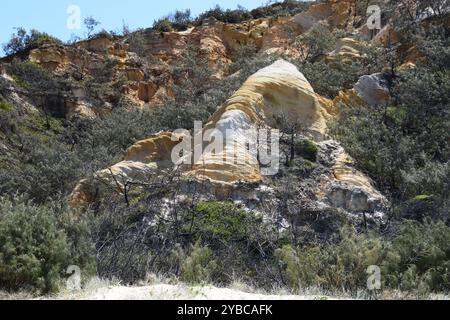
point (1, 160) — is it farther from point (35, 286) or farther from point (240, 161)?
point (35, 286)

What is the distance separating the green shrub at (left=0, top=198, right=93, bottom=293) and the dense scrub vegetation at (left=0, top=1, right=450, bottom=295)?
0.05 feet

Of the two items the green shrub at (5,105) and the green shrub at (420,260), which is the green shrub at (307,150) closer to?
the green shrub at (420,260)

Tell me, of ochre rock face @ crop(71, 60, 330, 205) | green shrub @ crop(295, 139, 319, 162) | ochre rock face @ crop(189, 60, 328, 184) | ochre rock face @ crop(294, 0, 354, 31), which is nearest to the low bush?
ochre rock face @ crop(189, 60, 328, 184)

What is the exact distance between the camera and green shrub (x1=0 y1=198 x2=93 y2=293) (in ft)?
21.4

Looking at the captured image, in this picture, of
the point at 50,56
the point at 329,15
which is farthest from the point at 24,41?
the point at 329,15

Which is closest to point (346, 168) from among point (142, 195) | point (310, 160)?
point (310, 160)

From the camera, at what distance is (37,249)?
695 cm

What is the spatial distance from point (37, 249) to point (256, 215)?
524 centimetres

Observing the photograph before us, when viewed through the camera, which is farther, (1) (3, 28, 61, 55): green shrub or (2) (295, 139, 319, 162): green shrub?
(1) (3, 28, 61, 55): green shrub

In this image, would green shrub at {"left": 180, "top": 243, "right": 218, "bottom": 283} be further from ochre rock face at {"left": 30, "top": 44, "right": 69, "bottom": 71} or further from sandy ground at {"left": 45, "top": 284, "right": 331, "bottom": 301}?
ochre rock face at {"left": 30, "top": 44, "right": 69, "bottom": 71}

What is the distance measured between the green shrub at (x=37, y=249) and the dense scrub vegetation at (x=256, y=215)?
2 cm

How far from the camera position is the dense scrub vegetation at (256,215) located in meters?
7.51

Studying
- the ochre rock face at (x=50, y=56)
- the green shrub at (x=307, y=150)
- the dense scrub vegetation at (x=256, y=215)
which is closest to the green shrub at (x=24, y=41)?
the ochre rock face at (x=50, y=56)

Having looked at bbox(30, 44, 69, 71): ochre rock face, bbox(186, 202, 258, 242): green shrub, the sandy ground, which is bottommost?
the sandy ground
